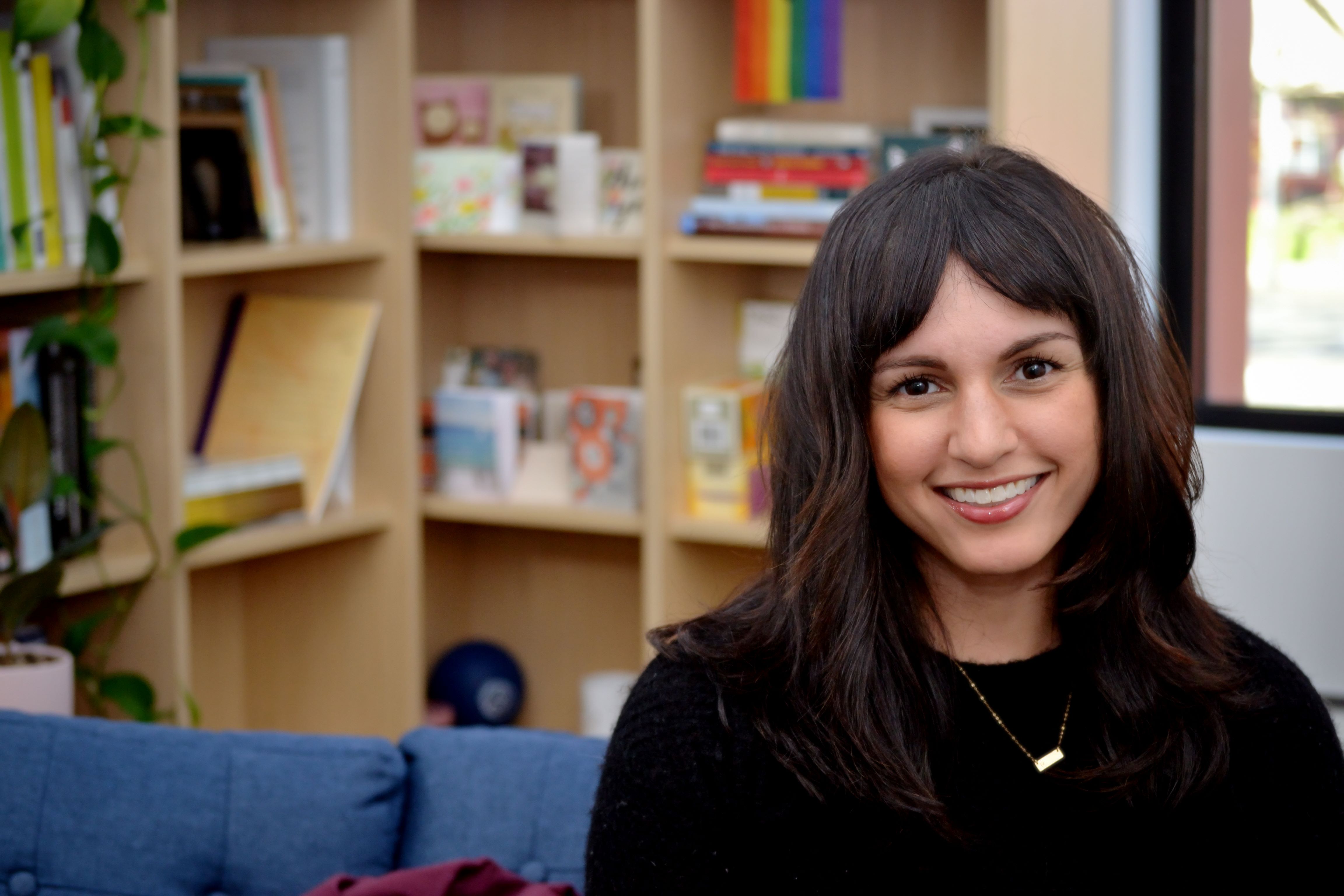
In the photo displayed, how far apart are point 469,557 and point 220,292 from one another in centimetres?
78

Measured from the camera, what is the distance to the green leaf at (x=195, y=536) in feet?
7.48

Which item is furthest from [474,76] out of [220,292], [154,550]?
[154,550]

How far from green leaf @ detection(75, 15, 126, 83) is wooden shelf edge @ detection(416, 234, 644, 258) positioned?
690 mm

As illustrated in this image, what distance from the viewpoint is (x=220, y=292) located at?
109 inches

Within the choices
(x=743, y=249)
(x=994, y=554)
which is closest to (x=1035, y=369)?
(x=994, y=554)

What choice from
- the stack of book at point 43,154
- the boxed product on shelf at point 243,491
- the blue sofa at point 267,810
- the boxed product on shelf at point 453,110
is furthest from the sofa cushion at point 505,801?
the boxed product on shelf at point 453,110

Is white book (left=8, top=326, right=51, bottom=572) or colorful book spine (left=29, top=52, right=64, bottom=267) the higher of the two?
colorful book spine (left=29, top=52, right=64, bottom=267)

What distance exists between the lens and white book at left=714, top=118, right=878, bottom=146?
251 centimetres

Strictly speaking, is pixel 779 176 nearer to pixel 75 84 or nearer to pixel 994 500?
pixel 75 84

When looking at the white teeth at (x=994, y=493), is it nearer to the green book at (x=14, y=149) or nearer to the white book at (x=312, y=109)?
the green book at (x=14, y=149)

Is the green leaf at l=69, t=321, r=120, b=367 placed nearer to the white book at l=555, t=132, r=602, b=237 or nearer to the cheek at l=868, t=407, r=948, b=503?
the white book at l=555, t=132, r=602, b=237

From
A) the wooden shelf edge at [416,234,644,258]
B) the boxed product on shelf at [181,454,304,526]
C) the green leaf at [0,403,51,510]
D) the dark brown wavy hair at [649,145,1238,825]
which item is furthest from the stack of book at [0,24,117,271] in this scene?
the dark brown wavy hair at [649,145,1238,825]

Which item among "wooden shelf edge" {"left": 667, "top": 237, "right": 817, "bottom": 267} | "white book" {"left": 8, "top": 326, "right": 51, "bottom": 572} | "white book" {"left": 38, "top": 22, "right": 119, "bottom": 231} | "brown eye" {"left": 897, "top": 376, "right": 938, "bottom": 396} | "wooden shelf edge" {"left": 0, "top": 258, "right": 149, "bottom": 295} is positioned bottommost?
"white book" {"left": 8, "top": 326, "right": 51, "bottom": 572}

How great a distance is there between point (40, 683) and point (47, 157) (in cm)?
74
